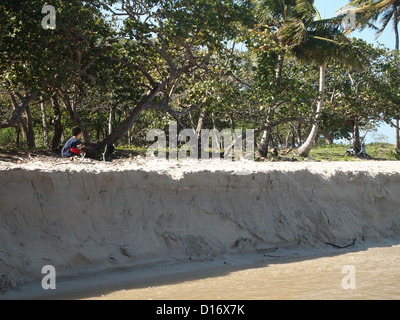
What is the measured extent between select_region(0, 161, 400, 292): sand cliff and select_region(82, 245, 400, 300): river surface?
54cm

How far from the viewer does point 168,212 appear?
6770 mm

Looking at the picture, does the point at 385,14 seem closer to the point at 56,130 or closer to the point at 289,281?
the point at 56,130

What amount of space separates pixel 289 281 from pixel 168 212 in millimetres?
1963

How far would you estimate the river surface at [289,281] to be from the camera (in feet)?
17.8

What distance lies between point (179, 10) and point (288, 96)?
4231mm

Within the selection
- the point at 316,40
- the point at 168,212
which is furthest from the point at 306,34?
the point at 168,212

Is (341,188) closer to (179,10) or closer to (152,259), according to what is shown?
(152,259)

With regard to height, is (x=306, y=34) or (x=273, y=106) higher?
(x=306, y=34)

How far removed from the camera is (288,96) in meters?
14.1

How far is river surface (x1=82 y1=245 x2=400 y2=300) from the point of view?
5430 millimetres
